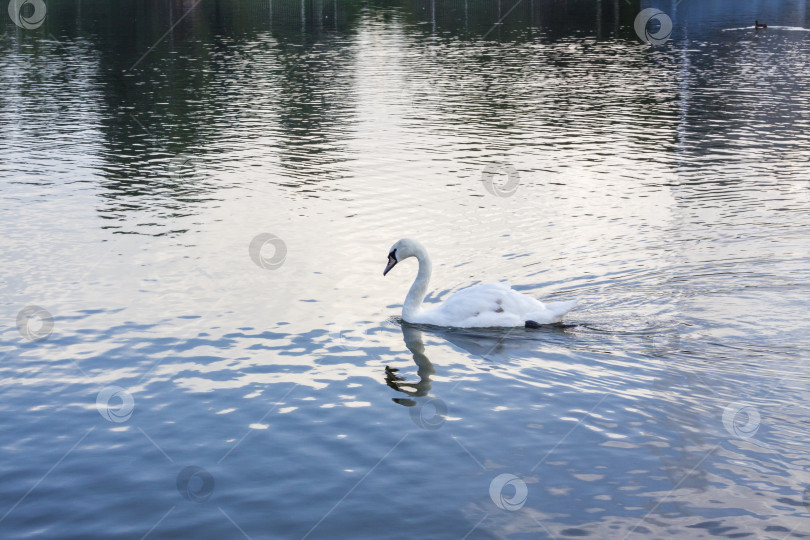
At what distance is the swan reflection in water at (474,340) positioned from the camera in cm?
1330

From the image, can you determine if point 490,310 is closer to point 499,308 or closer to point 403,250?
point 499,308

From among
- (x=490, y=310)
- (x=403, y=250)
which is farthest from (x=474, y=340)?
(x=403, y=250)

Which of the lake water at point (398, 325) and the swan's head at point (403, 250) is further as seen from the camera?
the swan's head at point (403, 250)

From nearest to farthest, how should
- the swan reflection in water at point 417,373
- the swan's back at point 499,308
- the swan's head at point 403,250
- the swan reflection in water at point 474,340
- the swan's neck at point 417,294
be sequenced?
1. the swan reflection in water at point 417,373
2. the swan reflection in water at point 474,340
3. the swan's back at point 499,308
4. the swan's neck at point 417,294
5. the swan's head at point 403,250

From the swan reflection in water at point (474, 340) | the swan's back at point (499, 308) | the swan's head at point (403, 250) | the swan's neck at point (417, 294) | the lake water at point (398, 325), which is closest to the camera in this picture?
the lake water at point (398, 325)

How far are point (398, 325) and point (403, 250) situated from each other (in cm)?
133

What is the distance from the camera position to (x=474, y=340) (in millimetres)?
14055

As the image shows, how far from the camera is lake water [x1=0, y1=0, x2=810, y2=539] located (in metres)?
9.80

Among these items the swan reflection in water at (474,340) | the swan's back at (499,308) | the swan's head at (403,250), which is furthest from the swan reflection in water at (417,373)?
the swan's head at (403,250)

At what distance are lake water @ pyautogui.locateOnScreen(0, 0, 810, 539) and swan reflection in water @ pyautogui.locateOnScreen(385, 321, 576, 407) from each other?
0.06 m

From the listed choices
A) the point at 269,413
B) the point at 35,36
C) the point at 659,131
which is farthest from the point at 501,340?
the point at 35,36

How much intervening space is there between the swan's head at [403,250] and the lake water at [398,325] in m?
0.76

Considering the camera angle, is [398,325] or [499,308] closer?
[499,308]

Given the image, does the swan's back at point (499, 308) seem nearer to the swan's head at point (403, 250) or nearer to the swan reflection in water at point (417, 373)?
the swan reflection in water at point (417, 373)
